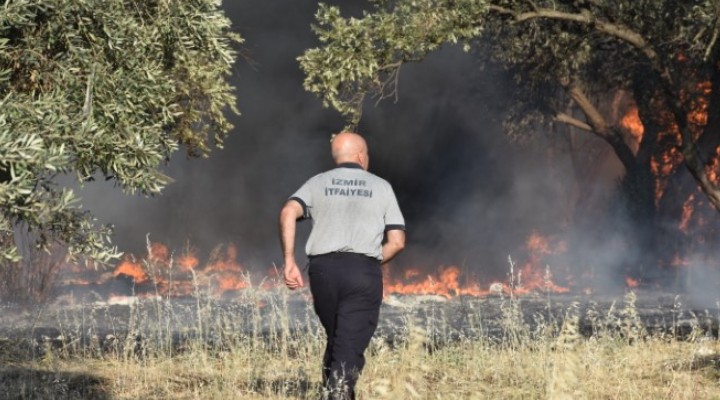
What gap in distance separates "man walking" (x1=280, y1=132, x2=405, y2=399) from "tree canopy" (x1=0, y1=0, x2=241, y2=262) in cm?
190

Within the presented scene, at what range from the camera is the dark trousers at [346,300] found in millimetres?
7887

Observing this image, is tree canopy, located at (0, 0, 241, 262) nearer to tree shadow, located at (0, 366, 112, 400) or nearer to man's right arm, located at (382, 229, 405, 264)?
tree shadow, located at (0, 366, 112, 400)

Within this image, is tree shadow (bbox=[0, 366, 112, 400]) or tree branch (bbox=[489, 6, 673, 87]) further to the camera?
tree branch (bbox=[489, 6, 673, 87])

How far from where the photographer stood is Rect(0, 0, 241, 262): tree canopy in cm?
828

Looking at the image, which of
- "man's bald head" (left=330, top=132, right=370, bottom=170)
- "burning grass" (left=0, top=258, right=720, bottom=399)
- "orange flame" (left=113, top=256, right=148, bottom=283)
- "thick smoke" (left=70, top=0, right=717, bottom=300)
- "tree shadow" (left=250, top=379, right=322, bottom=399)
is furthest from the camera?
"thick smoke" (left=70, top=0, right=717, bottom=300)

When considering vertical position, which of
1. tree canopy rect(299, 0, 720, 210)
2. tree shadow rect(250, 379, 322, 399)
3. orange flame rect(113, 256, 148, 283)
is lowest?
tree shadow rect(250, 379, 322, 399)

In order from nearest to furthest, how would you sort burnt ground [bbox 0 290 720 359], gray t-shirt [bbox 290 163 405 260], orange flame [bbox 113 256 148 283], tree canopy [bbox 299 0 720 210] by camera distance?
1. gray t-shirt [bbox 290 163 405 260]
2. tree canopy [bbox 299 0 720 210]
3. burnt ground [bbox 0 290 720 359]
4. orange flame [bbox 113 256 148 283]

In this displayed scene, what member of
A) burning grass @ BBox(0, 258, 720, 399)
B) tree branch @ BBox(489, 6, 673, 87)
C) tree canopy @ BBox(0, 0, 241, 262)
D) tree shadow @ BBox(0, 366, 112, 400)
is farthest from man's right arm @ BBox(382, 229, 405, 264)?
tree branch @ BBox(489, 6, 673, 87)

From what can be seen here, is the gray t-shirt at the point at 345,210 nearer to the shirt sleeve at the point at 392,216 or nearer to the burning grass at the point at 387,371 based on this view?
the shirt sleeve at the point at 392,216

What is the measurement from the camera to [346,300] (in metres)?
7.93

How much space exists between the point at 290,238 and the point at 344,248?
42 centimetres

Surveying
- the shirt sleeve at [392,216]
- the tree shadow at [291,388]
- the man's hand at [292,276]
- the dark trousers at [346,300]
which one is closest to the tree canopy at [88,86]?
the man's hand at [292,276]

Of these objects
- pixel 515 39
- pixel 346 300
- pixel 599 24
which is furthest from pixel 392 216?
pixel 515 39

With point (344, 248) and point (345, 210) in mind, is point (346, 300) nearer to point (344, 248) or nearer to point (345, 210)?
point (344, 248)
